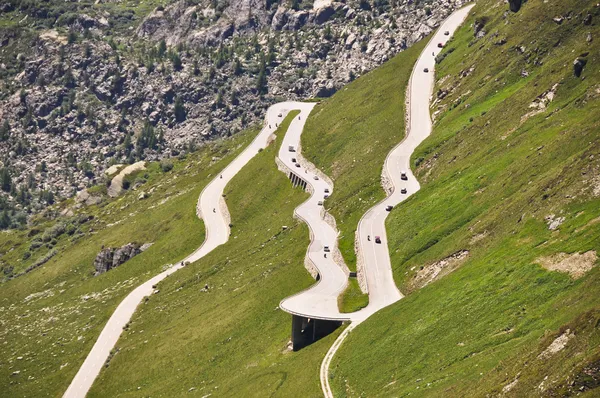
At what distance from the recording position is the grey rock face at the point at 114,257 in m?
186

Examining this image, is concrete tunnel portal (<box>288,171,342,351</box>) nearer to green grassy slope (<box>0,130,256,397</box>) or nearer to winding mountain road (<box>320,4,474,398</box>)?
winding mountain road (<box>320,4,474,398</box>)

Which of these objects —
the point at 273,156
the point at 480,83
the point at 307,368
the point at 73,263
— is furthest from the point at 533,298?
the point at 73,263

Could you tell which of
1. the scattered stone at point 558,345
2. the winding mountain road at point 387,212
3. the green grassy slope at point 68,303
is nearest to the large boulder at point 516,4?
the winding mountain road at point 387,212

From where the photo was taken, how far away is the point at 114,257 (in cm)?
18625

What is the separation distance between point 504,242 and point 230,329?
150 feet

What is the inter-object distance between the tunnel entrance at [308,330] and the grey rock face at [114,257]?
85594 millimetres

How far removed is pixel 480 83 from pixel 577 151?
6640 centimetres

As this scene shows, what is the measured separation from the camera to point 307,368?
93312 mm

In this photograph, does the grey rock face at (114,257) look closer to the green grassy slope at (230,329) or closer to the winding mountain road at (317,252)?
the green grassy slope at (230,329)

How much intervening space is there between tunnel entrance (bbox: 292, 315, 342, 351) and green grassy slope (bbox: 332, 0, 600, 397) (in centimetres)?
989

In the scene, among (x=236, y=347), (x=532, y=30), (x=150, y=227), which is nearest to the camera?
(x=236, y=347)

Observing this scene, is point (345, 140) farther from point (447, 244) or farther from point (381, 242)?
point (447, 244)

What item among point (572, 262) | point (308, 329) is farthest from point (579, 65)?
point (572, 262)

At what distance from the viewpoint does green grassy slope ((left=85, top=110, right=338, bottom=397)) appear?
101312mm
